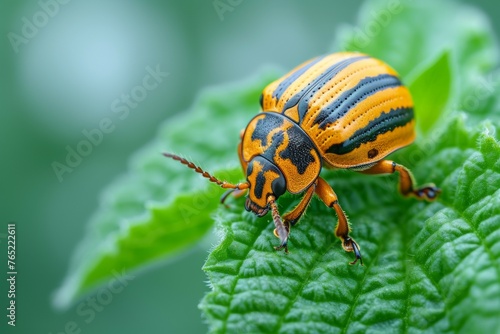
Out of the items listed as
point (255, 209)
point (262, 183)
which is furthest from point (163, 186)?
point (255, 209)

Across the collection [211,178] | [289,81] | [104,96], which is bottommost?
[211,178]

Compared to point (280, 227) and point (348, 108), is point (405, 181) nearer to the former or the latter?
point (348, 108)

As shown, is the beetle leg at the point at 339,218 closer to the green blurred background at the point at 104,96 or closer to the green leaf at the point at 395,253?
the green leaf at the point at 395,253

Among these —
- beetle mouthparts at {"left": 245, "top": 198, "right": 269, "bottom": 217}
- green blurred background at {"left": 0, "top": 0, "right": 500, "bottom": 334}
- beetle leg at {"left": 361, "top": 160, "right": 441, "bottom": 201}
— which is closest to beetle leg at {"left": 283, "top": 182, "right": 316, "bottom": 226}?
beetle mouthparts at {"left": 245, "top": 198, "right": 269, "bottom": 217}

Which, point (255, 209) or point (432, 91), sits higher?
point (432, 91)

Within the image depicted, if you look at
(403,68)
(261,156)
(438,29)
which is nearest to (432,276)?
(261,156)

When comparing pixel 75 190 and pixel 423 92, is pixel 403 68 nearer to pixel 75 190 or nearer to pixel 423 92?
pixel 423 92

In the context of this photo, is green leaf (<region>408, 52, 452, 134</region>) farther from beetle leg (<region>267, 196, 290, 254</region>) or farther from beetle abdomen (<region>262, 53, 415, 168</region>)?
beetle leg (<region>267, 196, 290, 254</region>)
